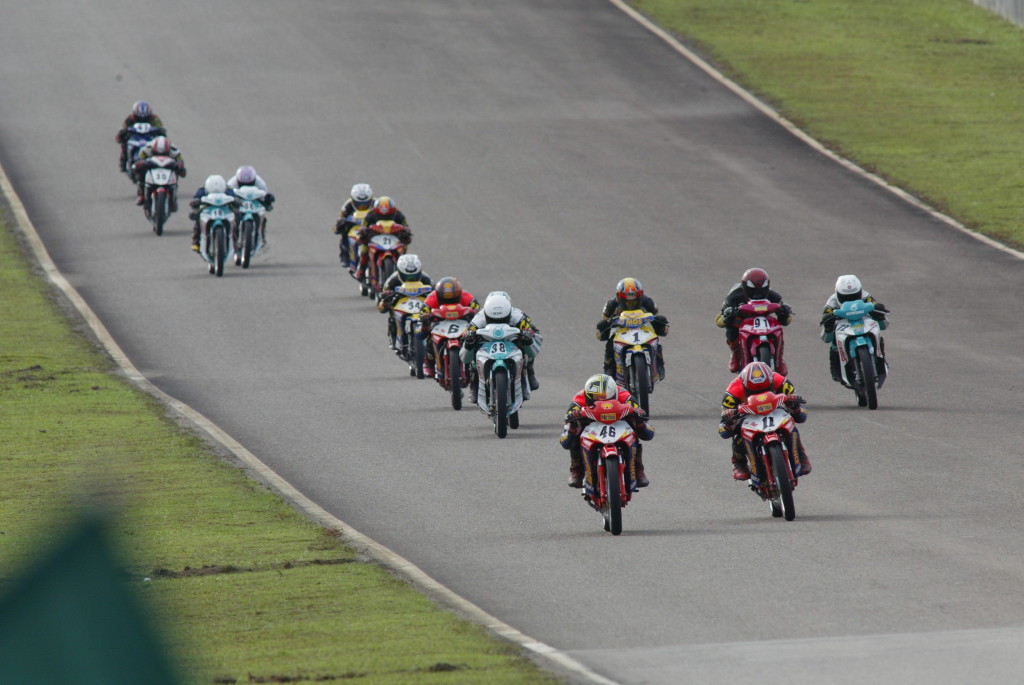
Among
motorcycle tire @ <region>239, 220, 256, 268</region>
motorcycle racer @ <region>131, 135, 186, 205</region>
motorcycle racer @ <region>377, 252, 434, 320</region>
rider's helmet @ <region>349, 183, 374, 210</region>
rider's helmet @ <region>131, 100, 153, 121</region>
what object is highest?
rider's helmet @ <region>131, 100, 153, 121</region>

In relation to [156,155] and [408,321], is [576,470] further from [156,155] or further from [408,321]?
[156,155]

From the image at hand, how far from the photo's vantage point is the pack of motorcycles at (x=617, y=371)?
43.4 ft

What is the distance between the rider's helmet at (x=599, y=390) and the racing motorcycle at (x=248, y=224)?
17.5 meters

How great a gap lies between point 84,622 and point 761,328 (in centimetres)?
1842

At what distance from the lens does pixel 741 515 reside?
13875 mm

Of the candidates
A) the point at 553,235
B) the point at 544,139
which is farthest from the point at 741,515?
the point at 544,139

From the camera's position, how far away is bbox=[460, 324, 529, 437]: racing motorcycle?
59.2 feet

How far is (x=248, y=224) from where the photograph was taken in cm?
3056

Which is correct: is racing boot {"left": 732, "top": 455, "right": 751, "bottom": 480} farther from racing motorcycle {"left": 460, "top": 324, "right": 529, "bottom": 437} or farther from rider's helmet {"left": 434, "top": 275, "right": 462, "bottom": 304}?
rider's helmet {"left": 434, "top": 275, "right": 462, "bottom": 304}

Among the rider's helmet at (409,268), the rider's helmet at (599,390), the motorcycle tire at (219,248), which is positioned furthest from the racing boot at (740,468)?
the motorcycle tire at (219,248)

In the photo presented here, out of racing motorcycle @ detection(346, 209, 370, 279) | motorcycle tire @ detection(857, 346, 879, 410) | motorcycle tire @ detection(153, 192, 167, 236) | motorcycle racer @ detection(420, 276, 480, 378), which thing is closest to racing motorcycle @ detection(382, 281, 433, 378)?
motorcycle racer @ detection(420, 276, 480, 378)

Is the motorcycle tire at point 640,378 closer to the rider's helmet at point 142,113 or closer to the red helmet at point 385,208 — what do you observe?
the red helmet at point 385,208

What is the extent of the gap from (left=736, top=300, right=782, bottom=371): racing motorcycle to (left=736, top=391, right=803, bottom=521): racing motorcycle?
5963 millimetres

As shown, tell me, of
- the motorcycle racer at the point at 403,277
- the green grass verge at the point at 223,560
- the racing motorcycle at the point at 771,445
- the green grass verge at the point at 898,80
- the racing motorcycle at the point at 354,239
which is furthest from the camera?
the green grass verge at the point at 898,80
